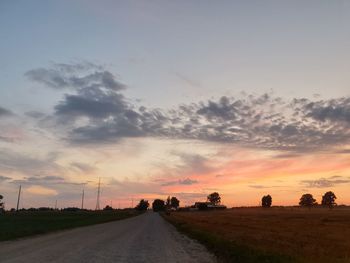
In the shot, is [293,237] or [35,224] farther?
[35,224]

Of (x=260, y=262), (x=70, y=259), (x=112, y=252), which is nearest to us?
(x=260, y=262)

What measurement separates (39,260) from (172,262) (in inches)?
216

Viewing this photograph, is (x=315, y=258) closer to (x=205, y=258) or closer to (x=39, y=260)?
(x=205, y=258)

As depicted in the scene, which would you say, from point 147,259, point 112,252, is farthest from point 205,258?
point 112,252

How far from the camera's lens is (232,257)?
21.2 meters

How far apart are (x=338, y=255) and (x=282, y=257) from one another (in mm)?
3578

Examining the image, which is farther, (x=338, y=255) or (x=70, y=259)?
(x=338, y=255)

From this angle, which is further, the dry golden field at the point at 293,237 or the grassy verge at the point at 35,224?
the grassy verge at the point at 35,224

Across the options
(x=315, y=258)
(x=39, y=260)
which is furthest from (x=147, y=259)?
(x=315, y=258)

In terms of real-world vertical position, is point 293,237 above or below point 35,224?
below

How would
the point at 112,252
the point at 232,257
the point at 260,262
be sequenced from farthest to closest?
the point at 112,252, the point at 232,257, the point at 260,262

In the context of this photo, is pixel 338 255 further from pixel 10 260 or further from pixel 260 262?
pixel 10 260

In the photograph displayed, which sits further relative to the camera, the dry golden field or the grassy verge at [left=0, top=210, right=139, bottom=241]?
the grassy verge at [left=0, top=210, right=139, bottom=241]

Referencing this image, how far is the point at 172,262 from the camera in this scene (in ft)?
64.7
